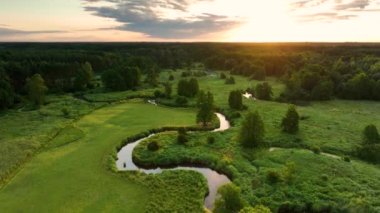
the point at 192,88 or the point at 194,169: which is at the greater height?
the point at 192,88

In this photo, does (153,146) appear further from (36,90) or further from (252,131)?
(36,90)

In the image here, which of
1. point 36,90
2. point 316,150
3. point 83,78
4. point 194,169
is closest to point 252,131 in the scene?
point 316,150

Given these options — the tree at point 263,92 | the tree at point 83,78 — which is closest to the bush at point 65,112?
the tree at point 83,78

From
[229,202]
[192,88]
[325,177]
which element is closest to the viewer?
[229,202]

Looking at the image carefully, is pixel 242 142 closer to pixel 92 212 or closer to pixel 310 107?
pixel 92 212

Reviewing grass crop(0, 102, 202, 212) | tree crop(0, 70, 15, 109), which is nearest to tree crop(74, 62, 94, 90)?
tree crop(0, 70, 15, 109)

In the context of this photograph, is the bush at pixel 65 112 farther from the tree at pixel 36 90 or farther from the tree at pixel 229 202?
the tree at pixel 229 202

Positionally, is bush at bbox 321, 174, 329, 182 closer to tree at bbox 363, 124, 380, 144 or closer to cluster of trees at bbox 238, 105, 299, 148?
cluster of trees at bbox 238, 105, 299, 148
